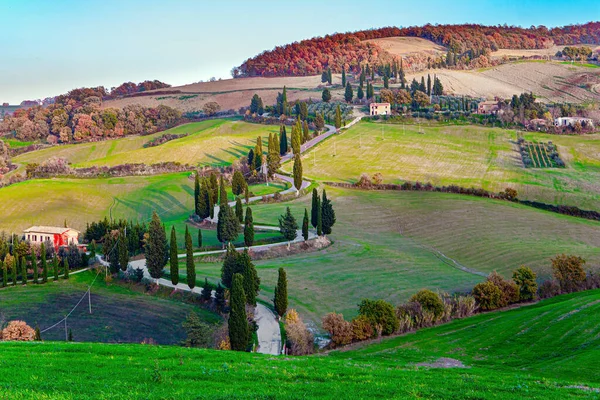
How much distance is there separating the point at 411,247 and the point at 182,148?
69864mm

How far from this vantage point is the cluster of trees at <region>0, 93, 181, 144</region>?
150m

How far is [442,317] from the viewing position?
4159 cm

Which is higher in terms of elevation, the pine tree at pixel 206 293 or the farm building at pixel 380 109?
the farm building at pixel 380 109

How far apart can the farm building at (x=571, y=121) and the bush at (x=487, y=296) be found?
86472mm

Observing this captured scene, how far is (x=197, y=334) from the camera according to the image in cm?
3797

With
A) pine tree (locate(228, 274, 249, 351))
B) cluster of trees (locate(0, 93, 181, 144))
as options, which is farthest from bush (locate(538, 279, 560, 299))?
cluster of trees (locate(0, 93, 181, 144))

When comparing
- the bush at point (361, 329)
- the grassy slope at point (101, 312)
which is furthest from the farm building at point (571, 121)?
the grassy slope at point (101, 312)

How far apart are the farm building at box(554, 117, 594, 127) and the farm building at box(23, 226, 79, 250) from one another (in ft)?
313

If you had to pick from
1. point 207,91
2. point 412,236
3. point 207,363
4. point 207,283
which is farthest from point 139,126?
point 207,363

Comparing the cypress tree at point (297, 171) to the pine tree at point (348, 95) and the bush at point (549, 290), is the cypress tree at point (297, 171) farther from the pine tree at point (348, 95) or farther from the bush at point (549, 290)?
the pine tree at point (348, 95)

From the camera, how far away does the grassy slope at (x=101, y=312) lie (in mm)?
42719

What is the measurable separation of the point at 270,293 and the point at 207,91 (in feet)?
509

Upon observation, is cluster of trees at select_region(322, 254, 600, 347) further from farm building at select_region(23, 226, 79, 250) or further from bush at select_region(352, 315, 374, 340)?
farm building at select_region(23, 226, 79, 250)

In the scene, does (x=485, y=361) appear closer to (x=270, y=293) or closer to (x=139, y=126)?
(x=270, y=293)
